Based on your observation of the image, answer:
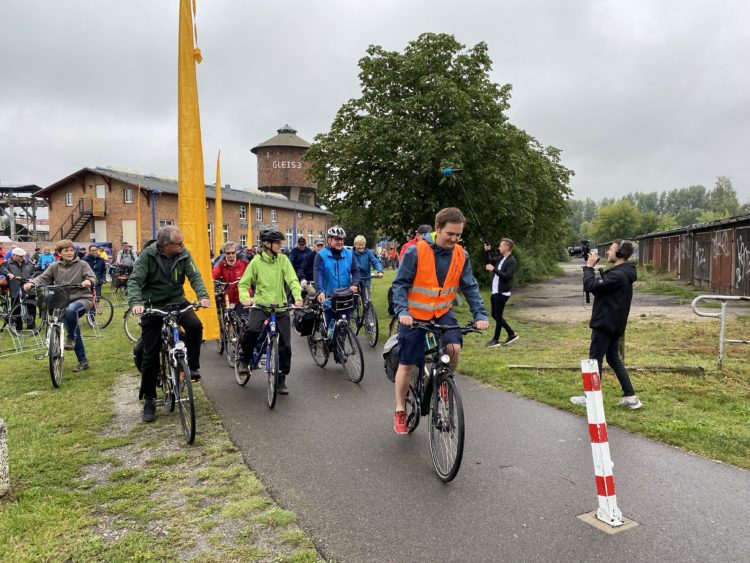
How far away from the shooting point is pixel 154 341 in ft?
18.5

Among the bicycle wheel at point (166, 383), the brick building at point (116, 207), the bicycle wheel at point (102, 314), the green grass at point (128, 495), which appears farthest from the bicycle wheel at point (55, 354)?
the brick building at point (116, 207)

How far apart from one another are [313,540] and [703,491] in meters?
2.73

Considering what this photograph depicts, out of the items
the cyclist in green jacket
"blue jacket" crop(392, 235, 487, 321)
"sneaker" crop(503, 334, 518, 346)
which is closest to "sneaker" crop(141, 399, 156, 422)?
the cyclist in green jacket

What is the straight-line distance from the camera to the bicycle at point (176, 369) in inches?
198

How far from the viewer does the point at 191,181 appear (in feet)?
35.3

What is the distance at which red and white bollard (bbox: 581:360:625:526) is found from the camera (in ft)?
11.1

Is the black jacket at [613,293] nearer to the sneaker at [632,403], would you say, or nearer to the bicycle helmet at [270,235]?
the sneaker at [632,403]

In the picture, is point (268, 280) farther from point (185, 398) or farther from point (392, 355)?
point (392, 355)

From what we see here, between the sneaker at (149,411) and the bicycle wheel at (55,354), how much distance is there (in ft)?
6.76

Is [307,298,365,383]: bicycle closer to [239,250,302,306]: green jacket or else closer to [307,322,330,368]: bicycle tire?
[307,322,330,368]: bicycle tire

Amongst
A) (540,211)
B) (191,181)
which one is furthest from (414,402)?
(540,211)

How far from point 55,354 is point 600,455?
258 inches

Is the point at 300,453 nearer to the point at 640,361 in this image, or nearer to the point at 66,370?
the point at 66,370

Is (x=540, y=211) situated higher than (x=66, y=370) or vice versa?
(x=540, y=211)
